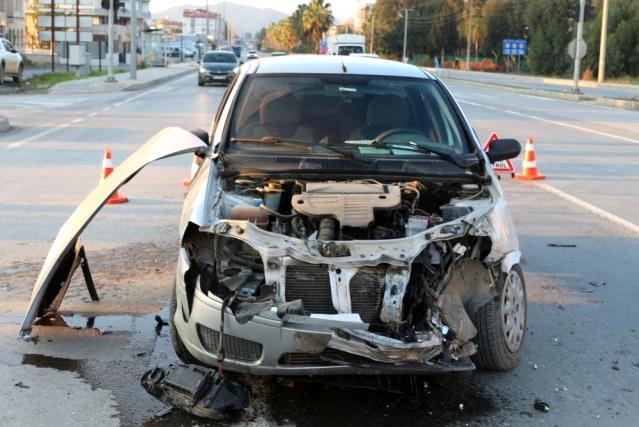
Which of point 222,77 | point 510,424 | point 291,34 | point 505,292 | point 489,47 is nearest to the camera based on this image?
point 510,424

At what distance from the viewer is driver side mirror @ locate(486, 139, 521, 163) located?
5.75 meters

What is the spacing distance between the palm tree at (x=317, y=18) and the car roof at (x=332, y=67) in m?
120

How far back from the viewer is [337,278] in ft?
13.5

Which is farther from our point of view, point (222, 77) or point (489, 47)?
point (489, 47)

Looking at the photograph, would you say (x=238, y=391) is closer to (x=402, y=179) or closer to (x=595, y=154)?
(x=402, y=179)

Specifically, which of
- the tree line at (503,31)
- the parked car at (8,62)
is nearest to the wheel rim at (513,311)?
the parked car at (8,62)

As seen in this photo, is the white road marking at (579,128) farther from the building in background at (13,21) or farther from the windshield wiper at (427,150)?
the building in background at (13,21)

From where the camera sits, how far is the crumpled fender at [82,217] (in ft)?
16.4

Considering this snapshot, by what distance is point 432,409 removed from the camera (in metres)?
4.28

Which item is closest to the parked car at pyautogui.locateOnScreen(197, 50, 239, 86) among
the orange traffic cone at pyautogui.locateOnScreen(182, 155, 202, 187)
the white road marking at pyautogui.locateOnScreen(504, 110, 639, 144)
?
the white road marking at pyautogui.locateOnScreen(504, 110, 639, 144)

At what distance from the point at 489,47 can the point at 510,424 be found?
97249 millimetres

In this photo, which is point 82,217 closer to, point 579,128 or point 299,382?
point 299,382

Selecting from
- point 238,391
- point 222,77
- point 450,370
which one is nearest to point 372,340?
point 450,370

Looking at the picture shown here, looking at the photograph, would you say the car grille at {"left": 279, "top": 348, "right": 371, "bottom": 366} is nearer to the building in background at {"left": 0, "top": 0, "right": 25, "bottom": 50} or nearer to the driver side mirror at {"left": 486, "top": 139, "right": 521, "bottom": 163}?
the driver side mirror at {"left": 486, "top": 139, "right": 521, "bottom": 163}
